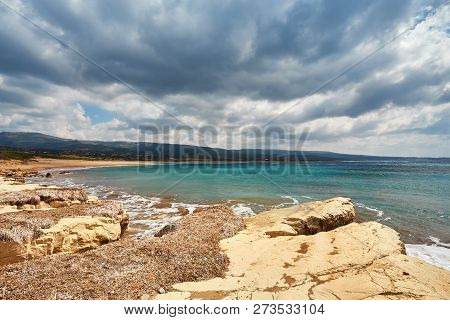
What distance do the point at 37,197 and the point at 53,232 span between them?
9.12m

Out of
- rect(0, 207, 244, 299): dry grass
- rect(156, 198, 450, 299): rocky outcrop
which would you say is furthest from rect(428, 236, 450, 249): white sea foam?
rect(0, 207, 244, 299): dry grass

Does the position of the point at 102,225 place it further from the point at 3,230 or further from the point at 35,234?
the point at 3,230

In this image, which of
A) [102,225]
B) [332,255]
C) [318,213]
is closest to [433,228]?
[318,213]

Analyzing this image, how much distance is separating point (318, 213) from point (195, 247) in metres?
8.49

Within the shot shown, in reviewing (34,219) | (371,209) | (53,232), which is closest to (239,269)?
(53,232)

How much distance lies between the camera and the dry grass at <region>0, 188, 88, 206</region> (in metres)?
16.8

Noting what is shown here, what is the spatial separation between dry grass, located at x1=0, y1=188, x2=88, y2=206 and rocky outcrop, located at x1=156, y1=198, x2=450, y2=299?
47.1 feet

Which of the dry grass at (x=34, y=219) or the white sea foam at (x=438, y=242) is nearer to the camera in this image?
the dry grass at (x=34, y=219)

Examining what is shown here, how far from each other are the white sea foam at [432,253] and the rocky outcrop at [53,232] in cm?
1515

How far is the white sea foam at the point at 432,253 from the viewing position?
39.4ft

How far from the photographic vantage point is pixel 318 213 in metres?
14.8

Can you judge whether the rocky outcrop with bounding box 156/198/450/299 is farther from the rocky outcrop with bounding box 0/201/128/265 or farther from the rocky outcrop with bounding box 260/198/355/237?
the rocky outcrop with bounding box 0/201/128/265

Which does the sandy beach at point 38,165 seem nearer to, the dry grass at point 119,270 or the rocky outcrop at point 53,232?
the rocky outcrop at point 53,232

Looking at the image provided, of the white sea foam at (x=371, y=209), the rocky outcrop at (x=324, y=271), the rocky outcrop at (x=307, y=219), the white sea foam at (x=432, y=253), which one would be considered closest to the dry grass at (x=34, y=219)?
the rocky outcrop at (x=324, y=271)
